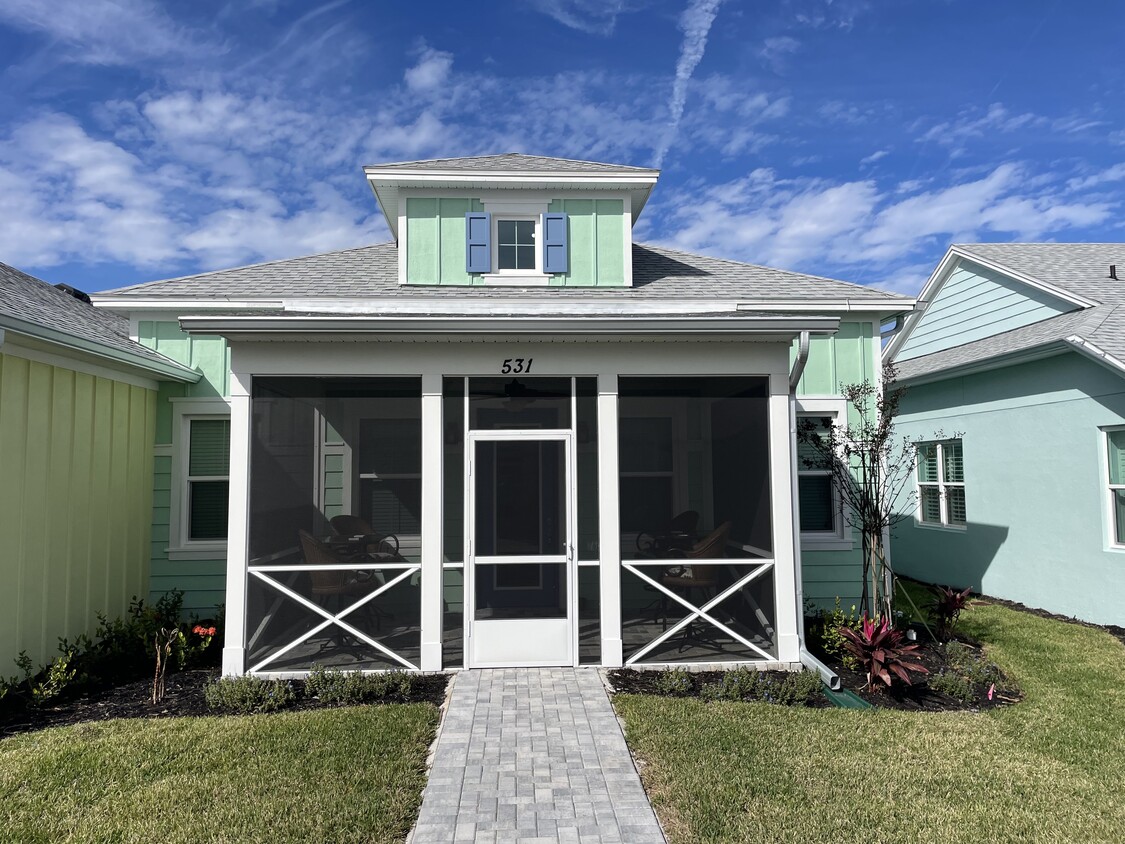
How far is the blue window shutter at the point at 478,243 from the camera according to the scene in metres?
9.31

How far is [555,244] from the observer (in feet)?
30.9

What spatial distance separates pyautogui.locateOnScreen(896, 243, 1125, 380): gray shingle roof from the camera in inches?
353

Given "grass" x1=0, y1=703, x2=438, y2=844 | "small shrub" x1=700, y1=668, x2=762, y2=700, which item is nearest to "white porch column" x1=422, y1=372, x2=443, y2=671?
"grass" x1=0, y1=703, x2=438, y2=844

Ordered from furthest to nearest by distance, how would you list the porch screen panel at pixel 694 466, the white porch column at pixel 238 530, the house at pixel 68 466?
the porch screen panel at pixel 694 466, the white porch column at pixel 238 530, the house at pixel 68 466

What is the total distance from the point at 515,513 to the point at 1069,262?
1132cm

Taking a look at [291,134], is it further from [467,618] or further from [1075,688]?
[1075,688]

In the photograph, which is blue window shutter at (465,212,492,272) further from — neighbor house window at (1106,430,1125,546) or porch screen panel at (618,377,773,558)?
neighbor house window at (1106,430,1125,546)

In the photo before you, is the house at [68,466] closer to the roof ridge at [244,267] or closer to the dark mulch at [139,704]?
the roof ridge at [244,267]

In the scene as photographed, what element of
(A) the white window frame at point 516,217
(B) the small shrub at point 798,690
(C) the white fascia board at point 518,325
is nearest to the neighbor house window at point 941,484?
(C) the white fascia board at point 518,325

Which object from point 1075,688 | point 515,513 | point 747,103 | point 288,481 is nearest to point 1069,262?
point 747,103

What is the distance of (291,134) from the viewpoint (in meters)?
11.8

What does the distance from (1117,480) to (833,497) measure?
337 centimetres

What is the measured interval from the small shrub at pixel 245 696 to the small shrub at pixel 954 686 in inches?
219

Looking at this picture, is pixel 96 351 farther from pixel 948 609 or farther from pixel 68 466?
pixel 948 609
